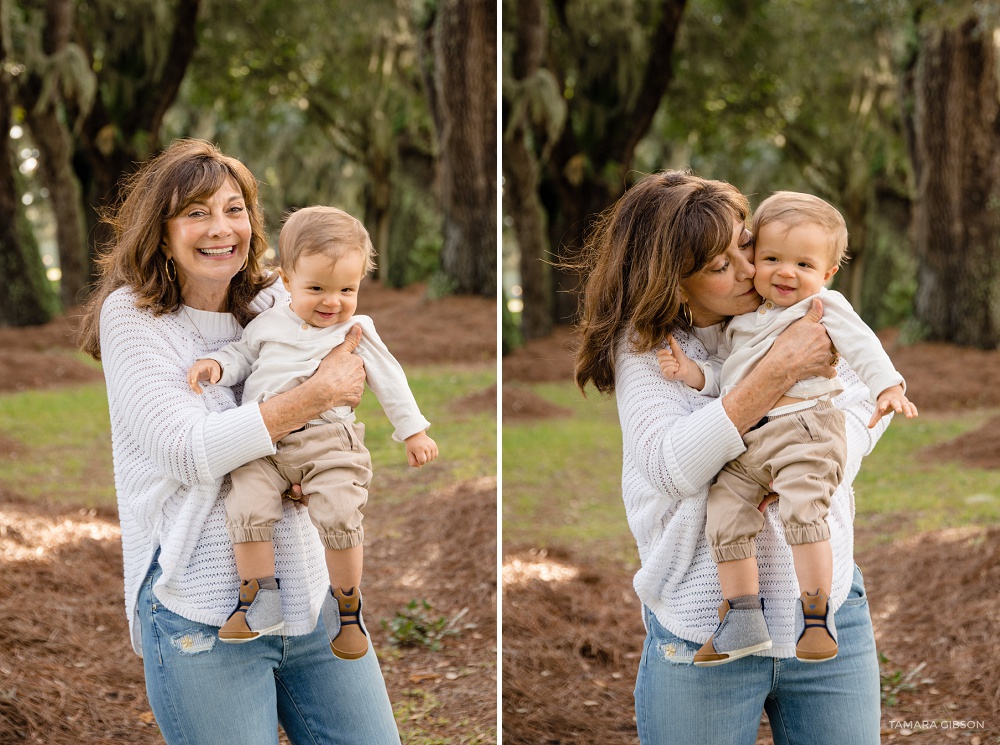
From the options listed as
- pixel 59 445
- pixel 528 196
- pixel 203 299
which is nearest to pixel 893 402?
pixel 203 299

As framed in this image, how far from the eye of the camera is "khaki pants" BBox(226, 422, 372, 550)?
1.70m

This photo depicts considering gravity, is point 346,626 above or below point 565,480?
above

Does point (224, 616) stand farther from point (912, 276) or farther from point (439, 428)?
point (912, 276)

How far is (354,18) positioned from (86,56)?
1.97 meters

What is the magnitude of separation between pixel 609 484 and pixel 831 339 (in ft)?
17.1

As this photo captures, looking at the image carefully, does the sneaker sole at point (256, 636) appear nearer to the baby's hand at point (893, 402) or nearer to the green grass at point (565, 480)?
the baby's hand at point (893, 402)

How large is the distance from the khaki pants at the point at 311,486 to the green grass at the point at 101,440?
3695 millimetres

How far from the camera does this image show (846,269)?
8945mm

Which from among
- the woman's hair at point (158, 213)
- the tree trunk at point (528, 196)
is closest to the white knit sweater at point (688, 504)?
the woman's hair at point (158, 213)

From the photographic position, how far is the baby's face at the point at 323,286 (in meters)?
1.81

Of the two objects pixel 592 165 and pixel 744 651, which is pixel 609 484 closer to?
pixel 592 165

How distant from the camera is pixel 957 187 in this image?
7.77m

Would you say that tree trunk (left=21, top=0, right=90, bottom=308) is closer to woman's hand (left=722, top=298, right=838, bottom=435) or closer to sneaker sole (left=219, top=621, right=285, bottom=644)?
sneaker sole (left=219, top=621, right=285, bottom=644)

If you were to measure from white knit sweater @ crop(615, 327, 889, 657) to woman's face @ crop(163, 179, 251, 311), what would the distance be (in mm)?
765
